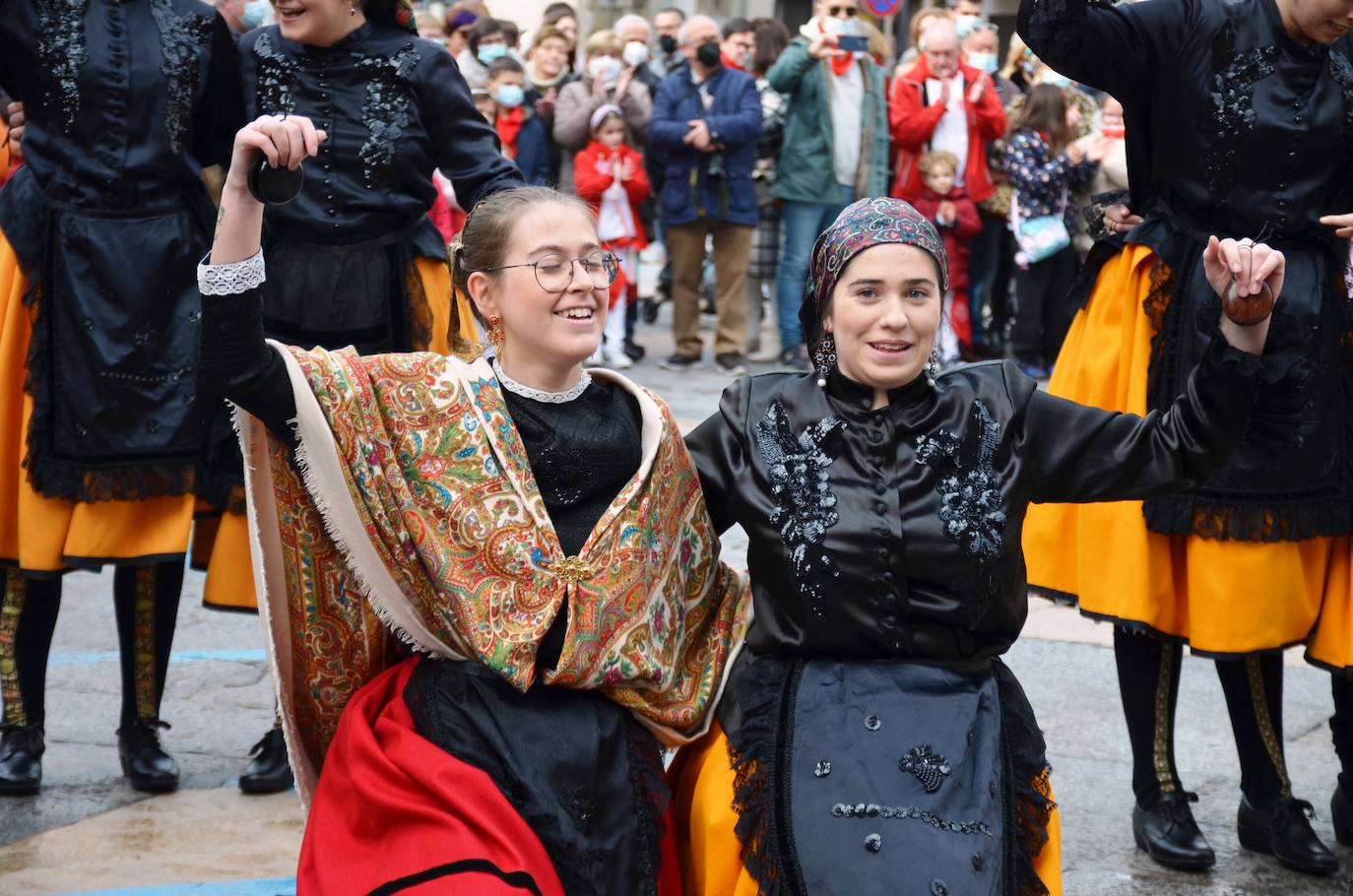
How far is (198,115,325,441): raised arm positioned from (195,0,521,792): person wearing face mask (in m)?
1.39

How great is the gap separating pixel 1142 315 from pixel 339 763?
2145mm

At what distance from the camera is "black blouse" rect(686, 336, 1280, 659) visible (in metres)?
3.07

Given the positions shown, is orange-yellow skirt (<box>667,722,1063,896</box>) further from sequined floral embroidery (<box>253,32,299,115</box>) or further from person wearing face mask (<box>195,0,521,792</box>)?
sequined floral embroidery (<box>253,32,299,115</box>)

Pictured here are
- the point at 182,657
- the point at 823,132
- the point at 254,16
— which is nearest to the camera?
the point at 182,657

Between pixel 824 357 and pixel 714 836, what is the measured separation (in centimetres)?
88

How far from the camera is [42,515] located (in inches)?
172

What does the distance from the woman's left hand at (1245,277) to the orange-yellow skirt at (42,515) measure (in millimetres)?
2602

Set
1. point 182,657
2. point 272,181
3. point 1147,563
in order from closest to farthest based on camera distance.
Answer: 1. point 272,181
2. point 1147,563
3. point 182,657

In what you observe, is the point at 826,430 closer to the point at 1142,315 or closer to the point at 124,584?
the point at 1142,315

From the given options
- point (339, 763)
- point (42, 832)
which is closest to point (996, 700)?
point (339, 763)

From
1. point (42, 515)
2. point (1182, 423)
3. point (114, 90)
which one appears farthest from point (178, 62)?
point (1182, 423)

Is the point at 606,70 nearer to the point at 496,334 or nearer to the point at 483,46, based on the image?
the point at 483,46

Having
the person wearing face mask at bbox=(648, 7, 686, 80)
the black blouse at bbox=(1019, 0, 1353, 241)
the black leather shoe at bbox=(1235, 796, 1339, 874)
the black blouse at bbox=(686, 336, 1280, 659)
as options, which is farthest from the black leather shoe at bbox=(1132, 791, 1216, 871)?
the person wearing face mask at bbox=(648, 7, 686, 80)

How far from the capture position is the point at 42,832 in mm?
4172
